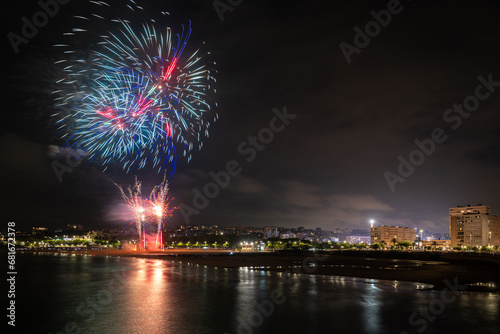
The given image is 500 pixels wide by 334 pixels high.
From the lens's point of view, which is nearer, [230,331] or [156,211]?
[230,331]

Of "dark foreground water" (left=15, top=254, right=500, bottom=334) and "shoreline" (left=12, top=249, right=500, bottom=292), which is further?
"shoreline" (left=12, top=249, right=500, bottom=292)

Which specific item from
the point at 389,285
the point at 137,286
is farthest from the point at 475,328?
the point at 137,286

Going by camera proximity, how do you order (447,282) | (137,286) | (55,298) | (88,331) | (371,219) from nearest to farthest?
(88,331), (55,298), (137,286), (447,282), (371,219)

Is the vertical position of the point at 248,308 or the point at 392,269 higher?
the point at 248,308

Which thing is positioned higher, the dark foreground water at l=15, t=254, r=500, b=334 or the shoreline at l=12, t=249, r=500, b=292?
the dark foreground water at l=15, t=254, r=500, b=334

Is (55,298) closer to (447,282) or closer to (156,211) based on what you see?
(447,282)

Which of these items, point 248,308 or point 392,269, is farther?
point 392,269

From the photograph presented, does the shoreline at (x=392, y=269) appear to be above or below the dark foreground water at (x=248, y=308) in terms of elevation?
below

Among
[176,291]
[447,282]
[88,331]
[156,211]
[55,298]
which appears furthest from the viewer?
[156,211]
